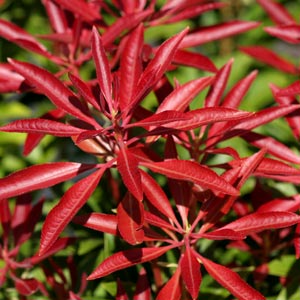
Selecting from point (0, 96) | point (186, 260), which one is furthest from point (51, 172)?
point (0, 96)

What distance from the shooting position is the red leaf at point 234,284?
0.72 meters

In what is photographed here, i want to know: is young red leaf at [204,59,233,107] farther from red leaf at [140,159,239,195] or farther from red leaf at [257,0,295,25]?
red leaf at [257,0,295,25]

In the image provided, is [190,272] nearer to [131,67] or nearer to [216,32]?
[131,67]

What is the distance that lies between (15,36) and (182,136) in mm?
327

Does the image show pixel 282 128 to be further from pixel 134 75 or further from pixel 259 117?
pixel 134 75

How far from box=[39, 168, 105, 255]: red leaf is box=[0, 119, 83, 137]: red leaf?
0.22ft

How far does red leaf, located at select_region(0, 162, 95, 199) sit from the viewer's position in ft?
2.35

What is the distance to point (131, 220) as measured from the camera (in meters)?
0.71

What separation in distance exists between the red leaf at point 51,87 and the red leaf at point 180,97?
0.10m

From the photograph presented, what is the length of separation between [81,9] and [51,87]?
0.78ft

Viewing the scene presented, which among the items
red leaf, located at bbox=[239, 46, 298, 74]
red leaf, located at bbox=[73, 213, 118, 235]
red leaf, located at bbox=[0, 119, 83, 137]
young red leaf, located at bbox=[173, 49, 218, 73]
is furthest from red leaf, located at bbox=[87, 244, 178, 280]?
red leaf, located at bbox=[239, 46, 298, 74]

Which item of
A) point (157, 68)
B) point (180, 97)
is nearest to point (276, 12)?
point (180, 97)

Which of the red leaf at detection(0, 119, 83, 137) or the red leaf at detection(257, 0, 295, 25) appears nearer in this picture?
the red leaf at detection(0, 119, 83, 137)

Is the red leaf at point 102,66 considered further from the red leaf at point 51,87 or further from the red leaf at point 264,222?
the red leaf at point 264,222
